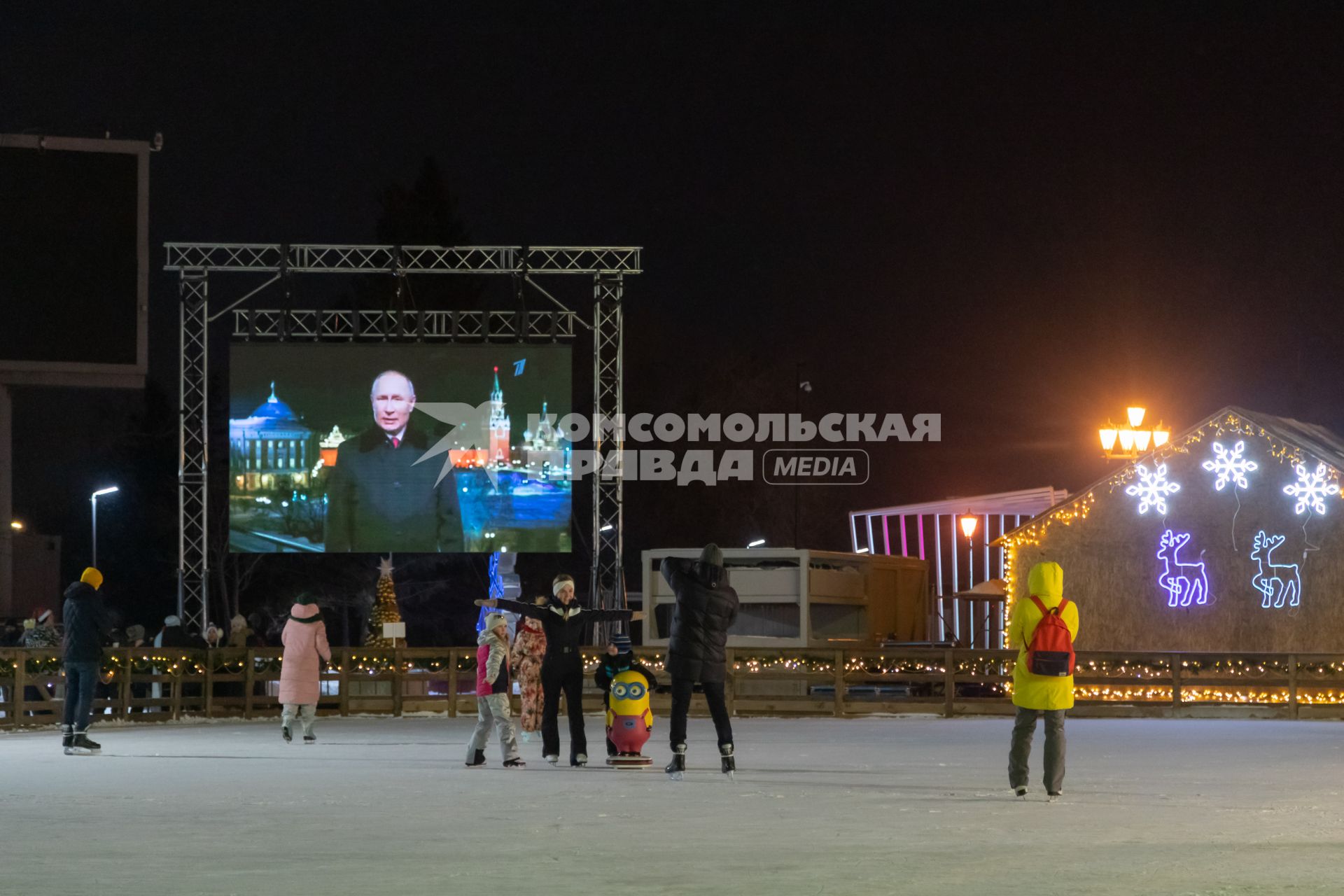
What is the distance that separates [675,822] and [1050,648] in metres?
2.99

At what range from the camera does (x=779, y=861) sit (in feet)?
28.7

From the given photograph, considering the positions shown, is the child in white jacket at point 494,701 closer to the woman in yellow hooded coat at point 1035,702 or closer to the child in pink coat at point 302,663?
the child in pink coat at point 302,663

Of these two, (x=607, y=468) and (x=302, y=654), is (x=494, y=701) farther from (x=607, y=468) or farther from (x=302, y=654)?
(x=607, y=468)

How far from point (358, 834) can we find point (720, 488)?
165ft

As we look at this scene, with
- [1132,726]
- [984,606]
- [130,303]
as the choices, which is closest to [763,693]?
[1132,726]

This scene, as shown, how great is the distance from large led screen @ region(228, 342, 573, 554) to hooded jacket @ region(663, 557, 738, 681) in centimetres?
1615

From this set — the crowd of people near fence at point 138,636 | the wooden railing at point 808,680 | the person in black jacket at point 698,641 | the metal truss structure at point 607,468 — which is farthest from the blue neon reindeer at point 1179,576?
the person in black jacket at point 698,641

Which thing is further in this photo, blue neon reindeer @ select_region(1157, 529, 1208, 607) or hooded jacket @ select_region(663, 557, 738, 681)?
blue neon reindeer @ select_region(1157, 529, 1208, 607)

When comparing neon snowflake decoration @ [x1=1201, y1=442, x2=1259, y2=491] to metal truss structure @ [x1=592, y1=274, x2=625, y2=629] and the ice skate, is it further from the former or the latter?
the ice skate

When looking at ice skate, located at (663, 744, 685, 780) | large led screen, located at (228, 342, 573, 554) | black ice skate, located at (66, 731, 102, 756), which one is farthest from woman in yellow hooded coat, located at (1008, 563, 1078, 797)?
large led screen, located at (228, 342, 573, 554)

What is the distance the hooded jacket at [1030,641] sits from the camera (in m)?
12.1

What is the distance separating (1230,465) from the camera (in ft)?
89.6

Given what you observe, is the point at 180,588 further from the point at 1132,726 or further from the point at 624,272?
the point at 1132,726

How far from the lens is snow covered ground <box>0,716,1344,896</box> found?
26.6ft
